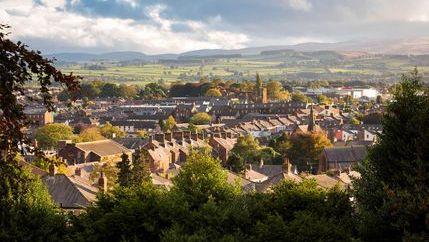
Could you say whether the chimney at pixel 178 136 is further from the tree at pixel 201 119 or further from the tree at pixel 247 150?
the tree at pixel 201 119

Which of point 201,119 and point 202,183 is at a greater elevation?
point 202,183

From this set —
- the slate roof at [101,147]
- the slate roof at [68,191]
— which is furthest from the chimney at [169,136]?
the slate roof at [68,191]

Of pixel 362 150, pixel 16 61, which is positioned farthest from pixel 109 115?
pixel 16 61

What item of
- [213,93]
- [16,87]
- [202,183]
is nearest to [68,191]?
[202,183]

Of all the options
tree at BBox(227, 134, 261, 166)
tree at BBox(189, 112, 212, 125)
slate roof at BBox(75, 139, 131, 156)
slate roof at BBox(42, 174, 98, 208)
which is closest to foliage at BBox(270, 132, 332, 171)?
tree at BBox(227, 134, 261, 166)

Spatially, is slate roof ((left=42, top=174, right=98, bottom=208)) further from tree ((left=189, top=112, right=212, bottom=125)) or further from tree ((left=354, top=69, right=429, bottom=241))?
tree ((left=189, top=112, right=212, bottom=125))

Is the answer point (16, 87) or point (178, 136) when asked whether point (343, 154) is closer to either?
point (178, 136)
